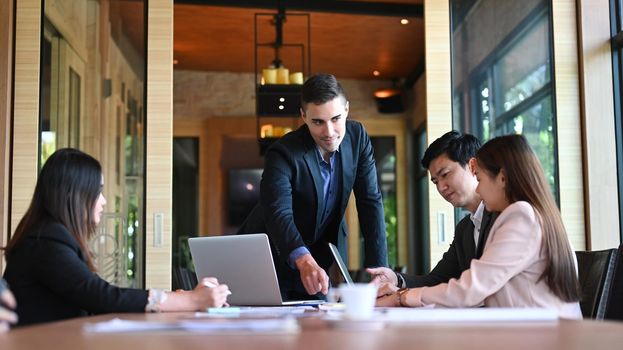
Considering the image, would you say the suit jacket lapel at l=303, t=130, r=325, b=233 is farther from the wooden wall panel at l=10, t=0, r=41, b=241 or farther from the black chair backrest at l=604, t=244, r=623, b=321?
the wooden wall panel at l=10, t=0, r=41, b=241

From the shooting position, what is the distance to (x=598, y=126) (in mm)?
4598

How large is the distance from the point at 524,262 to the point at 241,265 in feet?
3.24

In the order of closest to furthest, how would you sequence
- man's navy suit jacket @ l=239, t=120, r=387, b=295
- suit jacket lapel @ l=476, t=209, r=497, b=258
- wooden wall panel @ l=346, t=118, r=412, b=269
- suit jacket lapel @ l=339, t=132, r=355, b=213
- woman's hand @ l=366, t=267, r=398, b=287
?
suit jacket lapel @ l=476, t=209, r=497, b=258 → woman's hand @ l=366, t=267, r=398, b=287 → man's navy suit jacket @ l=239, t=120, r=387, b=295 → suit jacket lapel @ l=339, t=132, r=355, b=213 → wooden wall panel @ l=346, t=118, r=412, b=269

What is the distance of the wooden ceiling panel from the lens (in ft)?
23.6

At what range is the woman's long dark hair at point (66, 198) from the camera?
2.06 meters

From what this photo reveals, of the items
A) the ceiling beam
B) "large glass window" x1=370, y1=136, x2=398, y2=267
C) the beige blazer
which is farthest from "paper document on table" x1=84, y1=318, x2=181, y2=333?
"large glass window" x1=370, y1=136, x2=398, y2=267

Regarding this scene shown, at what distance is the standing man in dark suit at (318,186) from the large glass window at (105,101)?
5.68 feet

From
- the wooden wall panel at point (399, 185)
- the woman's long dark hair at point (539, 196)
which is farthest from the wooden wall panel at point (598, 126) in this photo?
the wooden wall panel at point (399, 185)

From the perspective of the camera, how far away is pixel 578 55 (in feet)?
15.4

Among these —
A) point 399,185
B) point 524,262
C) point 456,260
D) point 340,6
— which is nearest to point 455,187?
point 456,260

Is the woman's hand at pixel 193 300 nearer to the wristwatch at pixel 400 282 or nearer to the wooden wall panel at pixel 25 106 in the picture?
the wristwatch at pixel 400 282

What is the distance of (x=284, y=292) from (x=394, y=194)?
6.68 m

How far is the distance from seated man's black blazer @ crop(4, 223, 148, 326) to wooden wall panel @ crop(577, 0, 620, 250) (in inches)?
127

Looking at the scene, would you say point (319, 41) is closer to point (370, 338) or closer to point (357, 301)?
point (357, 301)
